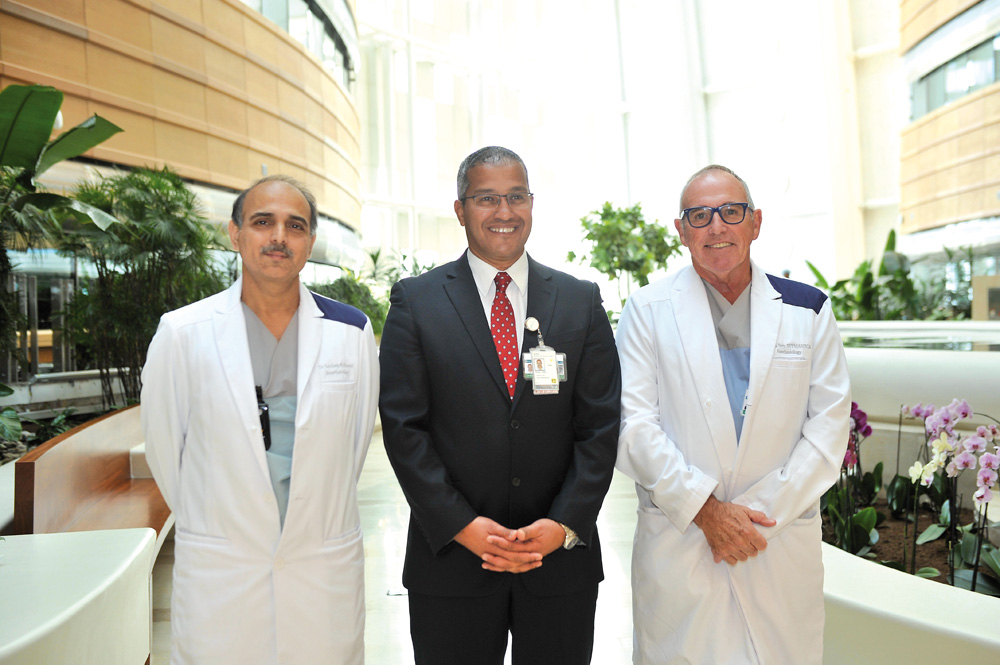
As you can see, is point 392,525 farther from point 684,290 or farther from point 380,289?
point 380,289

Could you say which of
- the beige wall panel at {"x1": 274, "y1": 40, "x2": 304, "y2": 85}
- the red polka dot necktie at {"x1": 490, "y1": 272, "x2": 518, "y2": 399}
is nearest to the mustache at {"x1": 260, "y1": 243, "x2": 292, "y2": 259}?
the red polka dot necktie at {"x1": 490, "y1": 272, "x2": 518, "y2": 399}

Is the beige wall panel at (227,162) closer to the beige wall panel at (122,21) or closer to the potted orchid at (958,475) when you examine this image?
the beige wall panel at (122,21)

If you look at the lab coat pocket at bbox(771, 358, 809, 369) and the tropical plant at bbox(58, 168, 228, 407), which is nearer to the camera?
the lab coat pocket at bbox(771, 358, 809, 369)

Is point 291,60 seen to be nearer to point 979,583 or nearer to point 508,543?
point 508,543

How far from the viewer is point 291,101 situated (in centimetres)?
1364

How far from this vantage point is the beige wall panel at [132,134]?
952 centimetres

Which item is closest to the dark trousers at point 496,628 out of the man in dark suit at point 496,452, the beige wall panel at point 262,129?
the man in dark suit at point 496,452

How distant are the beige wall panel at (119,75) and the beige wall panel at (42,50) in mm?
155

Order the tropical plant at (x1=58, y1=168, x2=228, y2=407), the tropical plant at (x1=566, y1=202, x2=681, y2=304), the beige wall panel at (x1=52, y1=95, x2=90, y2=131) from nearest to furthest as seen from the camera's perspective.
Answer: the tropical plant at (x1=58, y1=168, x2=228, y2=407) → the beige wall panel at (x1=52, y1=95, x2=90, y2=131) → the tropical plant at (x1=566, y1=202, x2=681, y2=304)

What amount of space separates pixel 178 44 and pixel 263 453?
1049 centimetres

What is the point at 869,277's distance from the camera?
10586 mm

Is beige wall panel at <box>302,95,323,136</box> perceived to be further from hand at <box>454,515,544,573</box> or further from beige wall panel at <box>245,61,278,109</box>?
hand at <box>454,515,544,573</box>

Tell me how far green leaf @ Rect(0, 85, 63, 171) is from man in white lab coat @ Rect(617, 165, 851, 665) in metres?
4.52

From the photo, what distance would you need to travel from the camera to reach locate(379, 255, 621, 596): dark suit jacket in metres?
2.22
